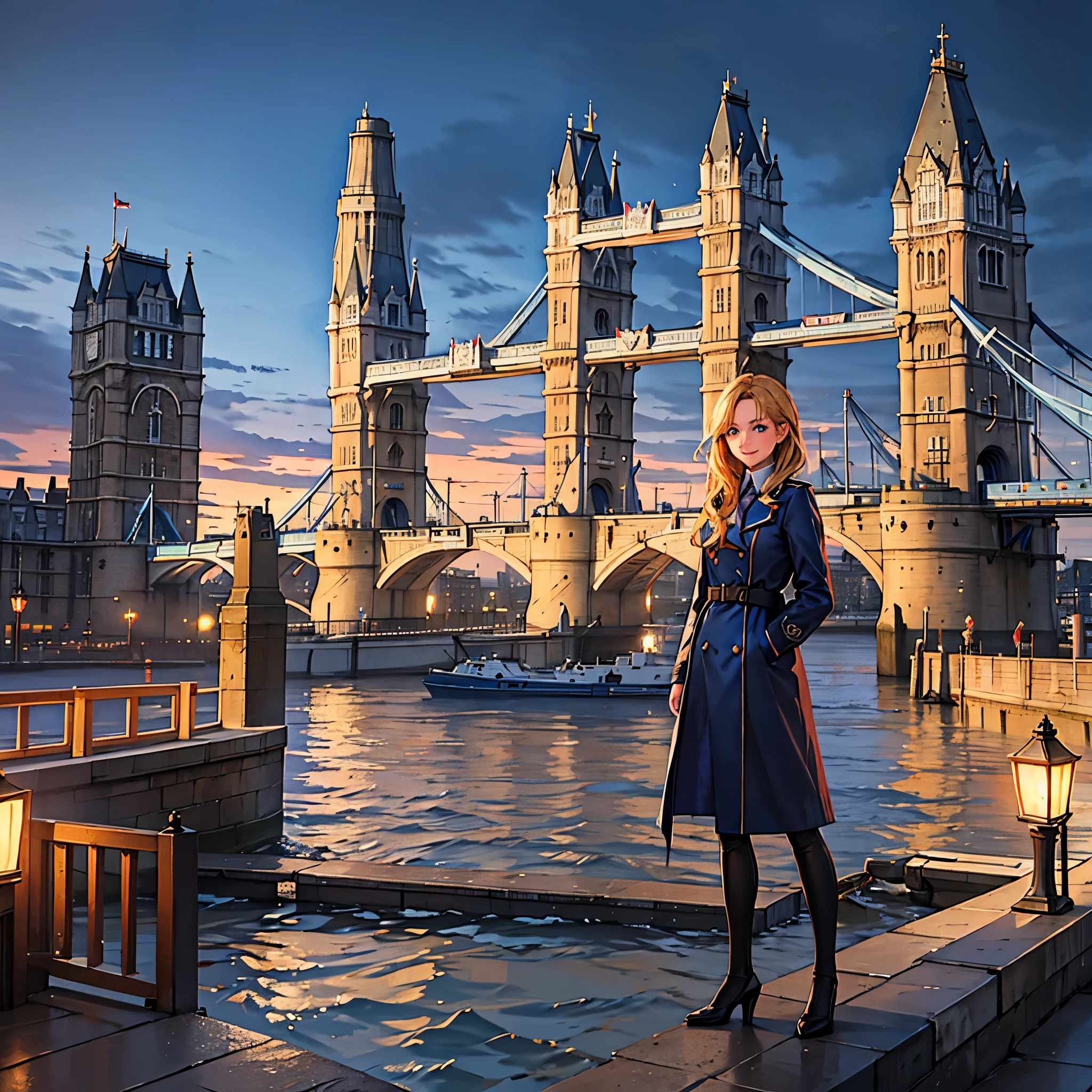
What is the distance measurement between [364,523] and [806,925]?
55.5m

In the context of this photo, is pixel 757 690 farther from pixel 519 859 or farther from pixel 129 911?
pixel 519 859

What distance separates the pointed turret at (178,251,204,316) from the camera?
251ft

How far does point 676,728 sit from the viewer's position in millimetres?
4465

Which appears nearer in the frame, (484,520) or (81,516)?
(484,520)

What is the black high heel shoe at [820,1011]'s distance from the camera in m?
4.11

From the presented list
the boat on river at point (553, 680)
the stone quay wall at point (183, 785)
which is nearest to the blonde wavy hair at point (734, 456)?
the stone quay wall at point (183, 785)

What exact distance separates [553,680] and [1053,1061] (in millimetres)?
36095

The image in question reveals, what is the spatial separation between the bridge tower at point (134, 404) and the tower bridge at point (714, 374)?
1397 centimetres

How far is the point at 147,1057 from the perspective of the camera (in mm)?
4070

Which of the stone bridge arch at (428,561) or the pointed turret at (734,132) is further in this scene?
the stone bridge arch at (428,561)

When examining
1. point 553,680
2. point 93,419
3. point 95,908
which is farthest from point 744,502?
point 93,419

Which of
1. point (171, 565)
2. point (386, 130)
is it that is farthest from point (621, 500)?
point (171, 565)

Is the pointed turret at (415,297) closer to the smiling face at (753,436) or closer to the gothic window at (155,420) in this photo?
the gothic window at (155,420)

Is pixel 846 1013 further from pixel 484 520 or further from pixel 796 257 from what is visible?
pixel 484 520
